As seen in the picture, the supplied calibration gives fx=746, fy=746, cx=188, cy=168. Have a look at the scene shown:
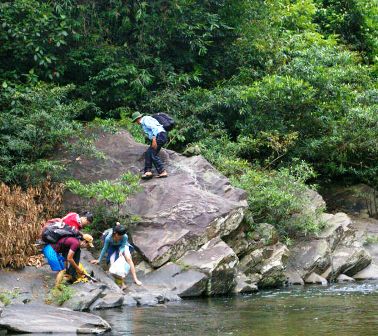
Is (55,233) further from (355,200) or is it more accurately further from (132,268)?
(355,200)

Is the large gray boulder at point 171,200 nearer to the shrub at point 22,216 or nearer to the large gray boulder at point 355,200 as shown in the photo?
the shrub at point 22,216

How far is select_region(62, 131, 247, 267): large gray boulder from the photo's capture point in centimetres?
1534

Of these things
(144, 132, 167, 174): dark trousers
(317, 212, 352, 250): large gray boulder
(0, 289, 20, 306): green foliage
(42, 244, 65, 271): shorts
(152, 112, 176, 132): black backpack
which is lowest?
(317, 212, 352, 250): large gray boulder

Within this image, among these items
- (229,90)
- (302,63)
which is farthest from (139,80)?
(302,63)

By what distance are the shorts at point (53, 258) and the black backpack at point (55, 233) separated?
134 mm

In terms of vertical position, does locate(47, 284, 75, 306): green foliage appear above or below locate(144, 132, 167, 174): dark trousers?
below

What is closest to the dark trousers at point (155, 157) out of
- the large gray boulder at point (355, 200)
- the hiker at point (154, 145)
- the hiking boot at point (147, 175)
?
the hiker at point (154, 145)

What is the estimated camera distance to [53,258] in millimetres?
13703

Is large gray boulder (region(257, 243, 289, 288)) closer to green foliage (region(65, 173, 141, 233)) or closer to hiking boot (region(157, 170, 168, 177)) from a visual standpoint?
hiking boot (region(157, 170, 168, 177))

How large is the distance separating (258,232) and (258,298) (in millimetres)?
2852

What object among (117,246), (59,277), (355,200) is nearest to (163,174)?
(117,246)

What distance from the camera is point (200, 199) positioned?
16.2m

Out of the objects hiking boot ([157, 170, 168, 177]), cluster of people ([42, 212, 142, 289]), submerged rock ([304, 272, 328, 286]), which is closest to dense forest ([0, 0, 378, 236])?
submerged rock ([304, 272, 328, 286])

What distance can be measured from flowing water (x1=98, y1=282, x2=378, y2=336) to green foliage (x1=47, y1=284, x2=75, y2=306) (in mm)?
659
